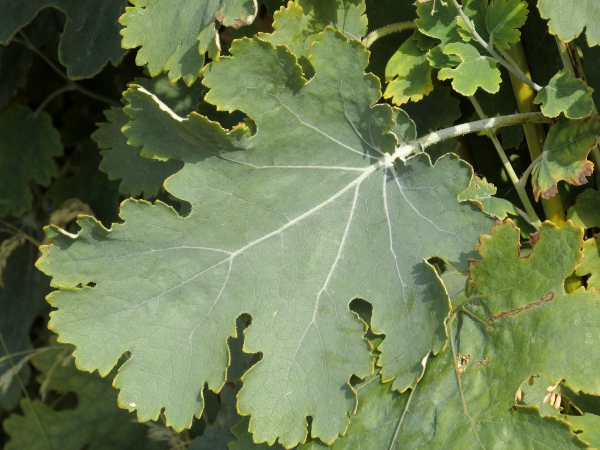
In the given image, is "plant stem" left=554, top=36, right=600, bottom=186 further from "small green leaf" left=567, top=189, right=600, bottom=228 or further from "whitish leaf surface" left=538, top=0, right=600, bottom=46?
"whitish leaf surface" left=538, top=0, right=600, bottom=46

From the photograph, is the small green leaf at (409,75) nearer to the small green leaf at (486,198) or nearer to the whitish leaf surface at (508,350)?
the small green leaf at (486,198)

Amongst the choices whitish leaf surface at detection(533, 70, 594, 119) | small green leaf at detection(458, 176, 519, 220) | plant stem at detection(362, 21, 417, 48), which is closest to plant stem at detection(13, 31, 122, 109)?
plant stem at detection(362, 21, 417, 48)

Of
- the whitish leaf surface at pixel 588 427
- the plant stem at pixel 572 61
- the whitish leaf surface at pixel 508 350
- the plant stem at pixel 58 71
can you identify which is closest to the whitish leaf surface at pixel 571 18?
the plant stem at pixel 572 61

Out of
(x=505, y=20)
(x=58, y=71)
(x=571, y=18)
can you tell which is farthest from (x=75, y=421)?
(x=571, y=18)

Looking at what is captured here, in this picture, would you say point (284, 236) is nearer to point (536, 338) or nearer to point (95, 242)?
point (95, 242)

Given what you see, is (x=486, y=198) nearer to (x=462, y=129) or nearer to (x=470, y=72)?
(x=462, y=129)
